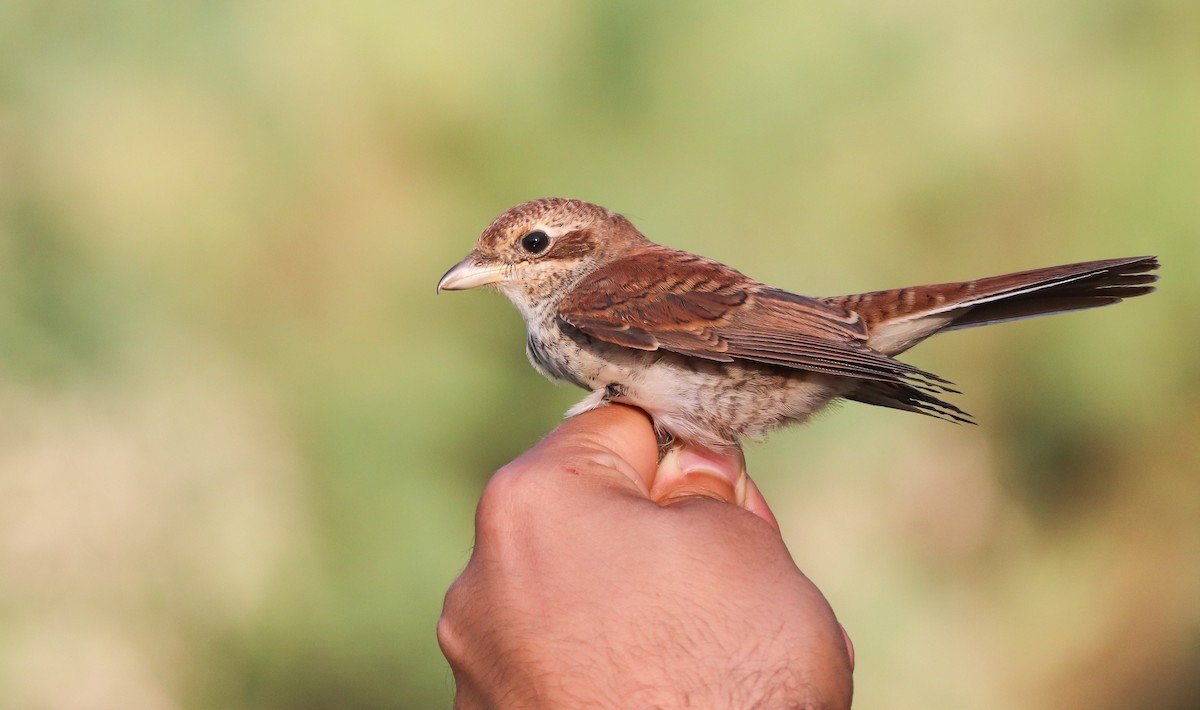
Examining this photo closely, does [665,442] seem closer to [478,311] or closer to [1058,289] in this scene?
[1058,289]

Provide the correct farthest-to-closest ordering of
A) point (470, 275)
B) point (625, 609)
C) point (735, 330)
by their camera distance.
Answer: point (470, 275) < point (735, 330) < point (625, 609)

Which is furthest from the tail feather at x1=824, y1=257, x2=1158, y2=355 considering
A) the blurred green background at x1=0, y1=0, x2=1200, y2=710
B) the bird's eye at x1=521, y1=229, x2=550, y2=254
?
the blurred green background at x1=0, y1=0, x2=1200, y2=710

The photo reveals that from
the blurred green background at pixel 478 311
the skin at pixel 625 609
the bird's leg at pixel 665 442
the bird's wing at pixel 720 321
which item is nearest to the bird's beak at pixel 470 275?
the bird's wing at pixel 720 321

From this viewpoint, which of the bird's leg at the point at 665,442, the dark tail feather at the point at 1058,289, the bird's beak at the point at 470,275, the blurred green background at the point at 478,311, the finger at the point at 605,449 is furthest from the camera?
the blurred green background at the point at 478,311

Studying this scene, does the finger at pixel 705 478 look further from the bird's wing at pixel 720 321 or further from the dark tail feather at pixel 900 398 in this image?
the dark tail feather at pixel 900 398

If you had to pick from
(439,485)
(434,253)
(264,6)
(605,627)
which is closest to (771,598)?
(605,627)

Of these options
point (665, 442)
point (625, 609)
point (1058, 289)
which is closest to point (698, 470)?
point (665, 442)

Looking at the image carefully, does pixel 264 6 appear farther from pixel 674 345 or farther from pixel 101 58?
pixel 674 345
